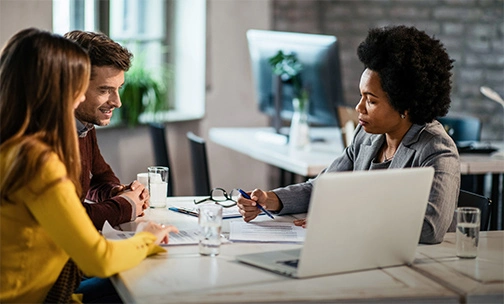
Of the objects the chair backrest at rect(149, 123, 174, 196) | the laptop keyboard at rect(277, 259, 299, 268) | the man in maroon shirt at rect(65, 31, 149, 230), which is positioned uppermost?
the man in maroon shirt at rect(65, 31, 149, 230)

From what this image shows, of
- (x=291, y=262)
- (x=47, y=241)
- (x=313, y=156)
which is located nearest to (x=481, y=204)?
(x=291, y=262)

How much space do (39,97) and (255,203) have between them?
805 mm

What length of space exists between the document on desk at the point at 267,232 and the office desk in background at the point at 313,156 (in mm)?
1270

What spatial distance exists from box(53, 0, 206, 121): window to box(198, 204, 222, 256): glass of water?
3.00 meters

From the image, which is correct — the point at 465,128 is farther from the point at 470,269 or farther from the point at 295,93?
the point at 470,269

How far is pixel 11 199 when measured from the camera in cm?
180

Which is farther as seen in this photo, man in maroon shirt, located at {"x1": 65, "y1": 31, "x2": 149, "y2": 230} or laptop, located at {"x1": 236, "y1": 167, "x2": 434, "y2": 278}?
man in maroon shirt, located at {"x1": 65, "y1": 31, "x2": 149, "y2": 230}

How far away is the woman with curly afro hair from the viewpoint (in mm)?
2266

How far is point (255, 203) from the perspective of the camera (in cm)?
241

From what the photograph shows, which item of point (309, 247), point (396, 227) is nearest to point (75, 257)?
point (309, 247)

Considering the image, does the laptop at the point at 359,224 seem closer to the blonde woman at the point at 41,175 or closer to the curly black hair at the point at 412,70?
the blonde woman at the point at 41,175

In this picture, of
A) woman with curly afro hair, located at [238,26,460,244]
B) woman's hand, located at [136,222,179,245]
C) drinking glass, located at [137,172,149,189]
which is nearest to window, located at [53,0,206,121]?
drinking glass, located at [137,172,149,189]

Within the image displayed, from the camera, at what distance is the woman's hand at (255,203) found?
7.79 feet

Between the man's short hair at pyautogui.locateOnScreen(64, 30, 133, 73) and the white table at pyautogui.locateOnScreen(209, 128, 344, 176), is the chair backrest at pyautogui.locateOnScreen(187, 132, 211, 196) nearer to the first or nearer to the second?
the white table at pyautogui.locateOnScreen(209, 128, 344, 176)
